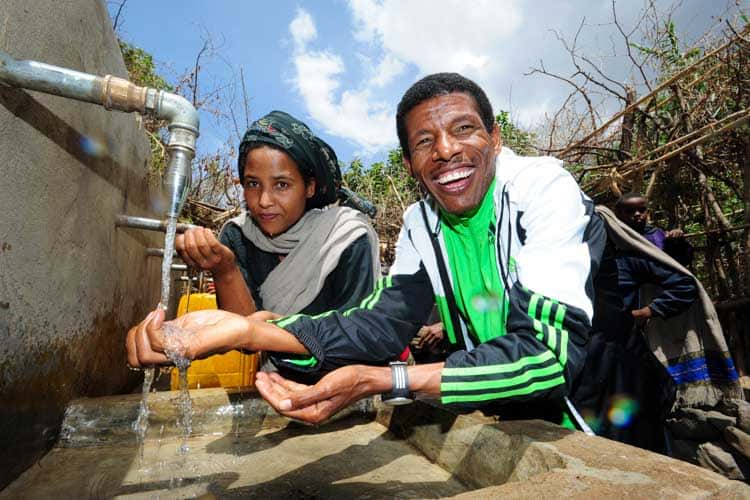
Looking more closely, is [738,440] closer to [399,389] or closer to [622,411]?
[622,411]

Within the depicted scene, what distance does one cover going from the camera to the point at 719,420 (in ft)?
10.9

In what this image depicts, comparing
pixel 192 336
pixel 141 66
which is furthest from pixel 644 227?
pixel 141 66

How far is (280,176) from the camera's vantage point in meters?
2.31

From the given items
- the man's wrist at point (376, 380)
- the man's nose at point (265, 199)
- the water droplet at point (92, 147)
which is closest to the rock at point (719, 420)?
the man's wrist at point (376, 380)

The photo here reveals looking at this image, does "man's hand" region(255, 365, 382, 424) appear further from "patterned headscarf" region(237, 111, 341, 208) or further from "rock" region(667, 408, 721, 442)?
"rock" region(667, 408, 721, 442)

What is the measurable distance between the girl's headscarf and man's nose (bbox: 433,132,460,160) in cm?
97

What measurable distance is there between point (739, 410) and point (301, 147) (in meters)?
3.47

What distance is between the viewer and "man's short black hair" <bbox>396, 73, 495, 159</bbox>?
5.30 feet

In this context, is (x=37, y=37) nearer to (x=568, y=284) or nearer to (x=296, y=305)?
(x=296, y=305)

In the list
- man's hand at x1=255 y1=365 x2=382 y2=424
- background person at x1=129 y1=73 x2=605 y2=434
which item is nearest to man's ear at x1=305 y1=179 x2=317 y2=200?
background person at x1=129 y1=73 x2=605 y2=434

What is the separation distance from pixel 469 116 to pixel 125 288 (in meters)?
2.74

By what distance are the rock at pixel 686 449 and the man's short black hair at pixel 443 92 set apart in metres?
3.46

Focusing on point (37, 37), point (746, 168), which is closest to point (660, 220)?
point (746, 168)

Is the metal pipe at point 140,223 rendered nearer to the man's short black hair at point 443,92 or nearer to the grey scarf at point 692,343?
the man's short black hair at point 443,92
